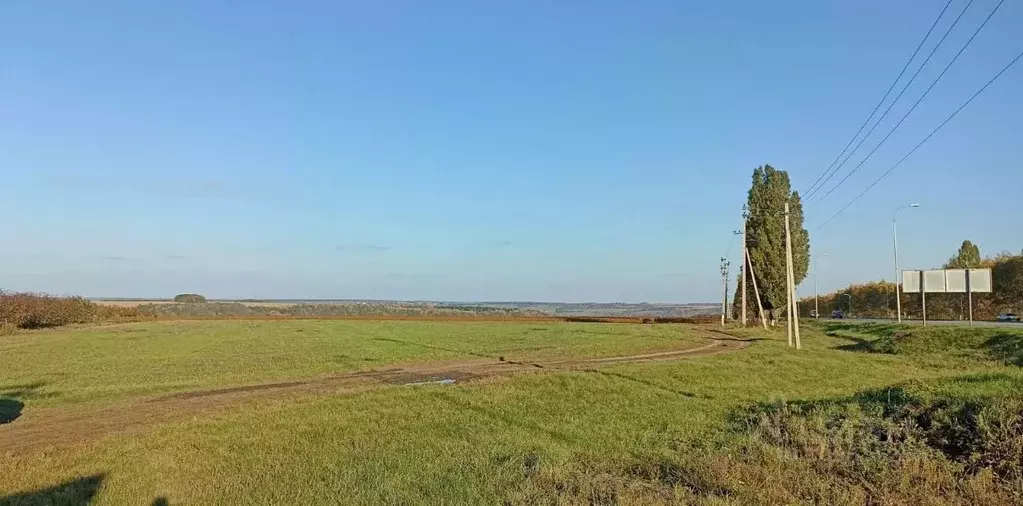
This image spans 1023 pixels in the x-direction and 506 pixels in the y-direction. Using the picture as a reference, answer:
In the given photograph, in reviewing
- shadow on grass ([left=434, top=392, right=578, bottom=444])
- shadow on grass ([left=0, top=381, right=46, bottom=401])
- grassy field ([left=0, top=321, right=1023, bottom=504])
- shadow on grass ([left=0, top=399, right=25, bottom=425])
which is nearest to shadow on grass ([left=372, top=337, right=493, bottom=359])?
grassy field ([left=0, top=321, right=1023, bottom=504])

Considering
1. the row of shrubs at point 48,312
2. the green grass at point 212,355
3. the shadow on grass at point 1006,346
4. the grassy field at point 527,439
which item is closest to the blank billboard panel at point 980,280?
the shadow on grass at point 1006,346

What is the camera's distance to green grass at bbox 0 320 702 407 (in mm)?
20641

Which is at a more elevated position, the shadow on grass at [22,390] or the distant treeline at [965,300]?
the distant treeline at [965,300]

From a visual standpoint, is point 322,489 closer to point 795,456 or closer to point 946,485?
point 795,456

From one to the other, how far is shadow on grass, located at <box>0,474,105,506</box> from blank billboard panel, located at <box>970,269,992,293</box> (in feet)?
130

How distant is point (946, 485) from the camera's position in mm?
6555

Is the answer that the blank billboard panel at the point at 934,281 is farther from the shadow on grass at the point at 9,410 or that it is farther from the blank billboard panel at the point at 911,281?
the shadow on grass at the point at 9,410

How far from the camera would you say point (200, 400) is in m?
17.1

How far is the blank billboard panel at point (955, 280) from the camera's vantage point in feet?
115

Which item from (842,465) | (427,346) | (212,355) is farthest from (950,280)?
(212,355)

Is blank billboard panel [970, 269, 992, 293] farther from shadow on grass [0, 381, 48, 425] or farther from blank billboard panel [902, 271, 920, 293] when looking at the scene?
shadow on grass [0, 381, 48, 425]

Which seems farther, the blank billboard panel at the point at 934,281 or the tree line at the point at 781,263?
the tree line at the point at 781,263

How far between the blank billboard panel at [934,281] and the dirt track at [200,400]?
60.0 ft

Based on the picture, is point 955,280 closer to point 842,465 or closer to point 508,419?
point 508,419
